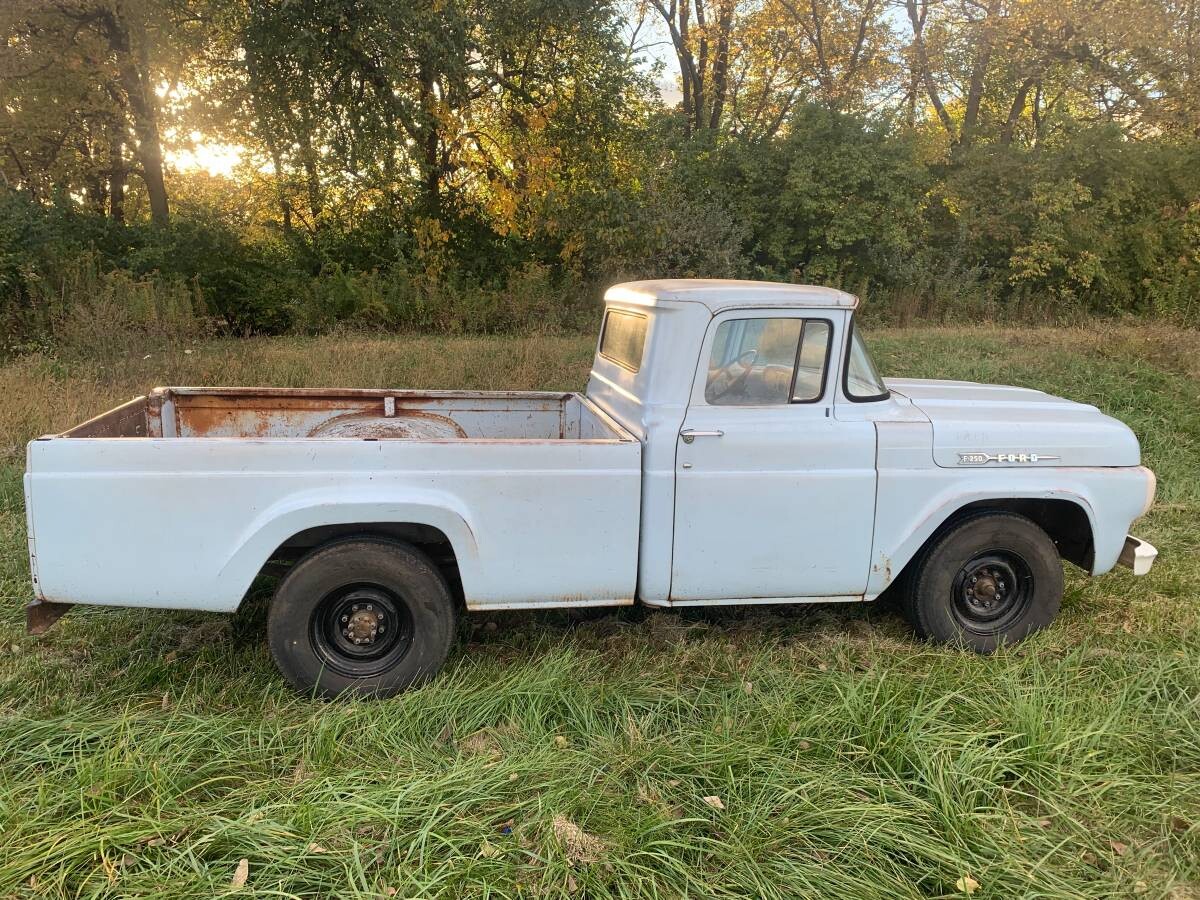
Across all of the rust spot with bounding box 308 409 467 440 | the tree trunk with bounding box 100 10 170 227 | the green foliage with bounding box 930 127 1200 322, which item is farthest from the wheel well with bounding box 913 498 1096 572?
the tree trunk with bounding box 100 10 170 227

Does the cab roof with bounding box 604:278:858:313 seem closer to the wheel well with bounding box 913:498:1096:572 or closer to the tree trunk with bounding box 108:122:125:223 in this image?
the wheel well with bounding box 913:498:1096:572

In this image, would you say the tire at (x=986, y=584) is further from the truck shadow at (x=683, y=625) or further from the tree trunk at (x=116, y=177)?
the tree trunk at (x=116, y=177)

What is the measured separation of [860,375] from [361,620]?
267 cm

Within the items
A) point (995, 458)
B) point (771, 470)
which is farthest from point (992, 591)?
point (771, 470)

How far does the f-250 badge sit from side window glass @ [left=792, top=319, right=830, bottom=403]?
0.81 m

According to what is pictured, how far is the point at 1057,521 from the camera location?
14.6 ft

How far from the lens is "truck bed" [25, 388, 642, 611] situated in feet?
10.9

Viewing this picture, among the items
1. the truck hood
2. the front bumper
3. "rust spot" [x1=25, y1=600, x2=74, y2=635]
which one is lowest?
"rust spot" [x1=25, y1=600, x2=74, y2=635]

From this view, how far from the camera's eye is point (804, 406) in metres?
3.87

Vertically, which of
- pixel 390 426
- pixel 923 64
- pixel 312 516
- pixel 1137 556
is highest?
pixel 923 64

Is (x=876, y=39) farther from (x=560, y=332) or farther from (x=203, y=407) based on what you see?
(x=203, y=407)

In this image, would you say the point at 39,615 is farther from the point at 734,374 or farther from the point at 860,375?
the point at 860,375

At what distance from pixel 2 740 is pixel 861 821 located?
3.33 metres

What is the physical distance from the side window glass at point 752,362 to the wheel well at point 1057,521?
114cm
